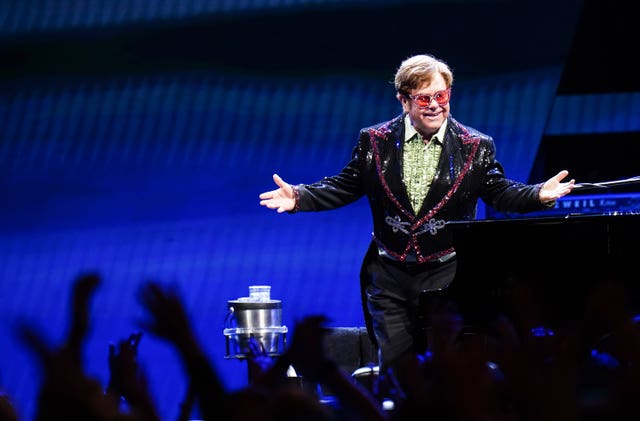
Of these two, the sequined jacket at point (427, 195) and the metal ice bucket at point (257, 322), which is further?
the metal ice bucket at point (257, 322)

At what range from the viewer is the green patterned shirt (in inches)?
148

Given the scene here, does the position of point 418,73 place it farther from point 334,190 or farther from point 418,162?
point 334,190

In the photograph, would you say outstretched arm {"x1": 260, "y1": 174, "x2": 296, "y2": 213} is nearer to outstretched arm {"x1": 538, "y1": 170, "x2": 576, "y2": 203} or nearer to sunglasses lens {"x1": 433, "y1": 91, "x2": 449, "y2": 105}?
sunglasses lens {"x1": 433, "y1": 91, "x2": 449, "y2": 105}

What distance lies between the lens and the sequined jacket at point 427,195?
369cm

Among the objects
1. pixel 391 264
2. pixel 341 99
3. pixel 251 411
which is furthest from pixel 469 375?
pixel 341 99

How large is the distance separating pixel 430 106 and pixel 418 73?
0.44 feet

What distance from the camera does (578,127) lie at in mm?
5672

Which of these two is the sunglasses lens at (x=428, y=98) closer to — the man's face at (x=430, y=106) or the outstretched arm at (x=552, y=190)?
the man's face at (x=430, y=106)

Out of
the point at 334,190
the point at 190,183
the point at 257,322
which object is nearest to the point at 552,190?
the point at 334,190

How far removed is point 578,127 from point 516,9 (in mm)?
788

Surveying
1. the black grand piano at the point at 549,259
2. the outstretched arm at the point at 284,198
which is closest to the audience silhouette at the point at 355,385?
the black grand piano at the point at 549,259

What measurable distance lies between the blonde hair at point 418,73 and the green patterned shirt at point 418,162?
177mm

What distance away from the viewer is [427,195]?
146 inches

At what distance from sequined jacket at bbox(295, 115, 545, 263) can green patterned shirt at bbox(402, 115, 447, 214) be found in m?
0.03
